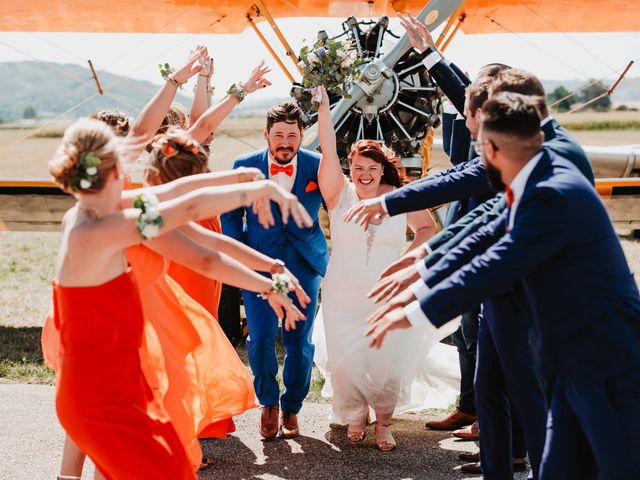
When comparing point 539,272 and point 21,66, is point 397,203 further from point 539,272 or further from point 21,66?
point 21,66

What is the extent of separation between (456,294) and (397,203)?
122cm

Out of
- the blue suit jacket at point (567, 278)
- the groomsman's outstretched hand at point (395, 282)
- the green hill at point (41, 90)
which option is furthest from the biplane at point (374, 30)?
the green hill at point (41, 90)

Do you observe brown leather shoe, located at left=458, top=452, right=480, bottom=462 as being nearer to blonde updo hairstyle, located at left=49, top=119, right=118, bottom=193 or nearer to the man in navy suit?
the man in navy suit

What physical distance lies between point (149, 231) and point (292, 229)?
91.5 inches

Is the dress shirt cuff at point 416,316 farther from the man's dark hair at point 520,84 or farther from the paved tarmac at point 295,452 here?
the paved tarmac at point 295,452

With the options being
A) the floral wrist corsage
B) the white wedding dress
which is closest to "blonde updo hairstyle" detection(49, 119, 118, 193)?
the floral wrist corsage

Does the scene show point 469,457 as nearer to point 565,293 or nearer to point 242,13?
point 565,293

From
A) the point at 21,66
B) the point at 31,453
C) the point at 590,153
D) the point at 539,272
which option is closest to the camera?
the point at 539,272

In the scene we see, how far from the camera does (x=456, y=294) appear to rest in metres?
2.69

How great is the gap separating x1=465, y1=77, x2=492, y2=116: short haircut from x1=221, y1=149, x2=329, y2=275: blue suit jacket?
1.42 m

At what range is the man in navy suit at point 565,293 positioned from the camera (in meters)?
2.58

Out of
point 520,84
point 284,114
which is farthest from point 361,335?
point 520,84

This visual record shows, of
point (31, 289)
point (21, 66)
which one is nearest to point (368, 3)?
point (31, 289)

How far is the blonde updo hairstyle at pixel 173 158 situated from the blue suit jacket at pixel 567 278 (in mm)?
1339
